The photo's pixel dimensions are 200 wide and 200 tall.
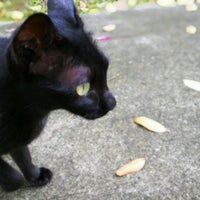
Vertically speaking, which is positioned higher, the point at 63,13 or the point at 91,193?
the point at 63,13

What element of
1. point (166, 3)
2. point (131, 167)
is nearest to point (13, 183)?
point (131, 167)

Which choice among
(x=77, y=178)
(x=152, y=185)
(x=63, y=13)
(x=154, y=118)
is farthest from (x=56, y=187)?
(x=63, y=13)

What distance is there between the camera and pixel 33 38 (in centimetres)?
128

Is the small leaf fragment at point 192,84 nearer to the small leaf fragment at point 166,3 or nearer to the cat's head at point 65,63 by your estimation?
the cat's head at point 65,63

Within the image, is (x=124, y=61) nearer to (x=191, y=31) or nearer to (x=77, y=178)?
(x=191, y=31)

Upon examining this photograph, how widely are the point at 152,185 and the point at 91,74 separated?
27.3 inches

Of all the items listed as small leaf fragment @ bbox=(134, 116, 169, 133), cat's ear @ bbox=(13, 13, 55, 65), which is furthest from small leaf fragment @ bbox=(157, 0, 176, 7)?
cat's ear @ bbox=(13, 13, 55, 65)

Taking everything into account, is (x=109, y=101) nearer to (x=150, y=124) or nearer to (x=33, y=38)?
(x=33, y=38)

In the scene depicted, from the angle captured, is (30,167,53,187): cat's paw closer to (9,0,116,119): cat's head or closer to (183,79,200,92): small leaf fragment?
(9,0,116,119): cat's head

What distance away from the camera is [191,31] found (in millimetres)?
3131

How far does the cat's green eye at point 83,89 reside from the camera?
144cm

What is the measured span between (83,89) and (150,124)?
0.86m

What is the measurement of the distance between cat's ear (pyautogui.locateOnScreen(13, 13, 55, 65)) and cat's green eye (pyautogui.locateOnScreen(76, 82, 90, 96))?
176mm

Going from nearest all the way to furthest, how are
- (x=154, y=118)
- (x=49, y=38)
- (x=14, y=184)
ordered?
(x=49, y=38) < (x=14, y=184) < (x=154, y=118)
